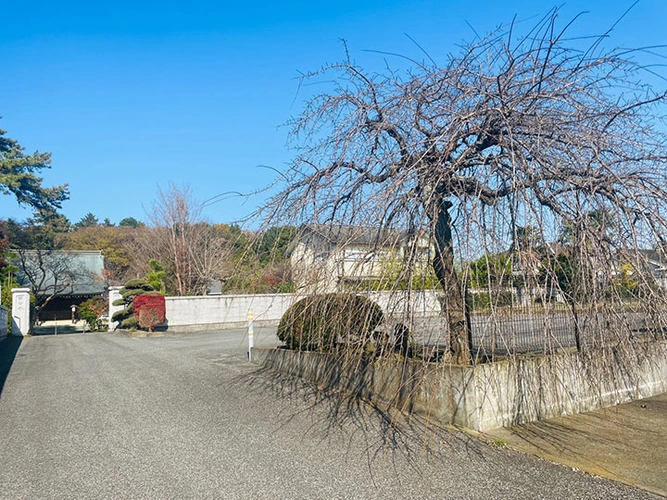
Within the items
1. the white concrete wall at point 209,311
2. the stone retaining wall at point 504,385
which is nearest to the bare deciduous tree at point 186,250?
the white concrete wall at point 209,311

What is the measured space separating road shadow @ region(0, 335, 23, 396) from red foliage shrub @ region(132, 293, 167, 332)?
398 cm

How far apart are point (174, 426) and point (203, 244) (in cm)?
2133

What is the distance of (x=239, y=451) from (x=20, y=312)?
18.6 meters

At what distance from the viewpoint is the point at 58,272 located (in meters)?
26.7

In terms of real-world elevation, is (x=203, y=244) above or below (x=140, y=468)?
above

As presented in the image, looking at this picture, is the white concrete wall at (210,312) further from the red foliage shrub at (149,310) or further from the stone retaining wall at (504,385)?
the stone retaining wall at (504,385)

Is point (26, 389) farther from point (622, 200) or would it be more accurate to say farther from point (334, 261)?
point (622, 200)

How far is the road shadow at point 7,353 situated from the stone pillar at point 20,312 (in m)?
0.69

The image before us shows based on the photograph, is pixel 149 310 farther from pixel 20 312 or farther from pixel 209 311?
pixel 20 312

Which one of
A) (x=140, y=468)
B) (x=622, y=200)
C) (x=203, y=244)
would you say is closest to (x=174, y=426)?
(x=140, y=468)

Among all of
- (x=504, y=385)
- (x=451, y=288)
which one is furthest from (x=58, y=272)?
(x=451, y=288)

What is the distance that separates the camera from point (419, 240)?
13.9 feet

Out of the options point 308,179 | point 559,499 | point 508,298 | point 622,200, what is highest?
point 308,179

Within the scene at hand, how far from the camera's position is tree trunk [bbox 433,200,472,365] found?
14.8ft
